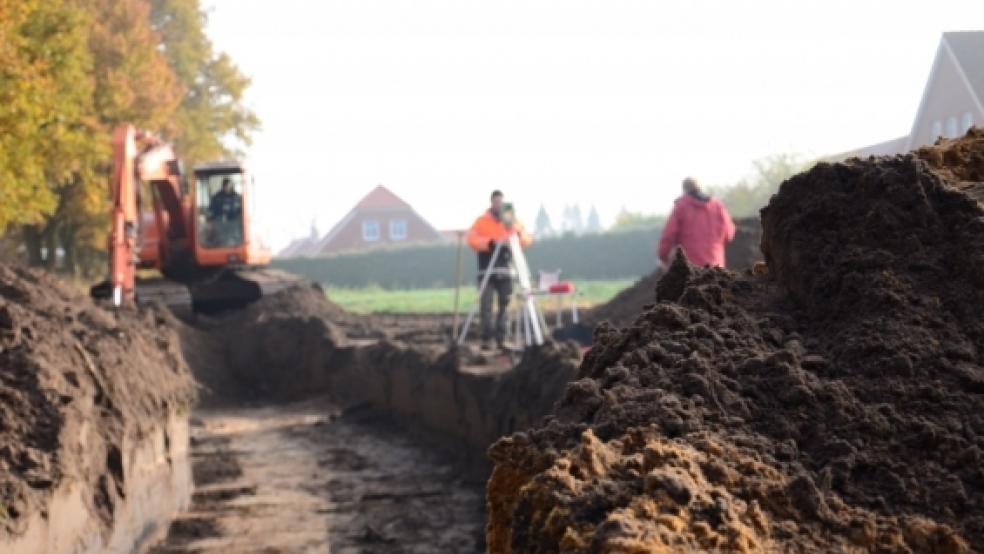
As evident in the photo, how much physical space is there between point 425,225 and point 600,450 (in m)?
92.9

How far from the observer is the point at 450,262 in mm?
71000

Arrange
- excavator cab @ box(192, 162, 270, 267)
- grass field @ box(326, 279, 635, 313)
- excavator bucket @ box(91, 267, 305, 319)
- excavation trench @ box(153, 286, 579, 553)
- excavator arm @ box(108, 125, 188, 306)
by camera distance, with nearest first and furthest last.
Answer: excavation trench @ box(153, 286, 579, 553), excavator arm @ box(108, 125, 188, 306), excavator cab @ box(192, 162, 270, 267), excavator bucket @ box(91, 267, 305, 319), grass field @ box(326, 279, 635, 313)

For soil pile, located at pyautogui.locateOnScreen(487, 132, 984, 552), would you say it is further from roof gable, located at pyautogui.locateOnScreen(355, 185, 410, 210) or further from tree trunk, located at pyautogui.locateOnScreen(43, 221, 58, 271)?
roof gable, located at pyautogui.locateOnScreen(355, 185, 410, 210)

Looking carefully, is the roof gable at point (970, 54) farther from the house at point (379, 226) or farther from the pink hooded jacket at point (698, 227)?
the house at point (379, 226)

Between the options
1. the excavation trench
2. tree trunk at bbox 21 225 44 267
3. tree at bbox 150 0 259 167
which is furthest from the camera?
tree at bbox 150 0 259 167

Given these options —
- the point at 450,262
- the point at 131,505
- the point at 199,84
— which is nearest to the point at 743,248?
the point at 131,505

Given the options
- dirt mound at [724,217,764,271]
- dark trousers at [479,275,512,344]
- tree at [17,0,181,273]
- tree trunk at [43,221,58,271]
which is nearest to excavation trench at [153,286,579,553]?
dark trousers at [479,275,512,344]

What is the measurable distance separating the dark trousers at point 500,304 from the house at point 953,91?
5.08 metres

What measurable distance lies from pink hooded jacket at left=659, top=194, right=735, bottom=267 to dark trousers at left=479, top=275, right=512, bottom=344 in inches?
163

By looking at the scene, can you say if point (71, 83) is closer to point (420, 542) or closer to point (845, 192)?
point (420, 542)

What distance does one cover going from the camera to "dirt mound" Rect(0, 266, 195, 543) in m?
6.72

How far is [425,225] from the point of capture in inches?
3767

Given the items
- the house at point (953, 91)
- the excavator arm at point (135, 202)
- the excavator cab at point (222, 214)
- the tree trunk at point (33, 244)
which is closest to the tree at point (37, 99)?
the excavator arm at point (135, 202)

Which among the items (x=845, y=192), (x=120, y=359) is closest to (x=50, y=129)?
(x=120, y=359)
